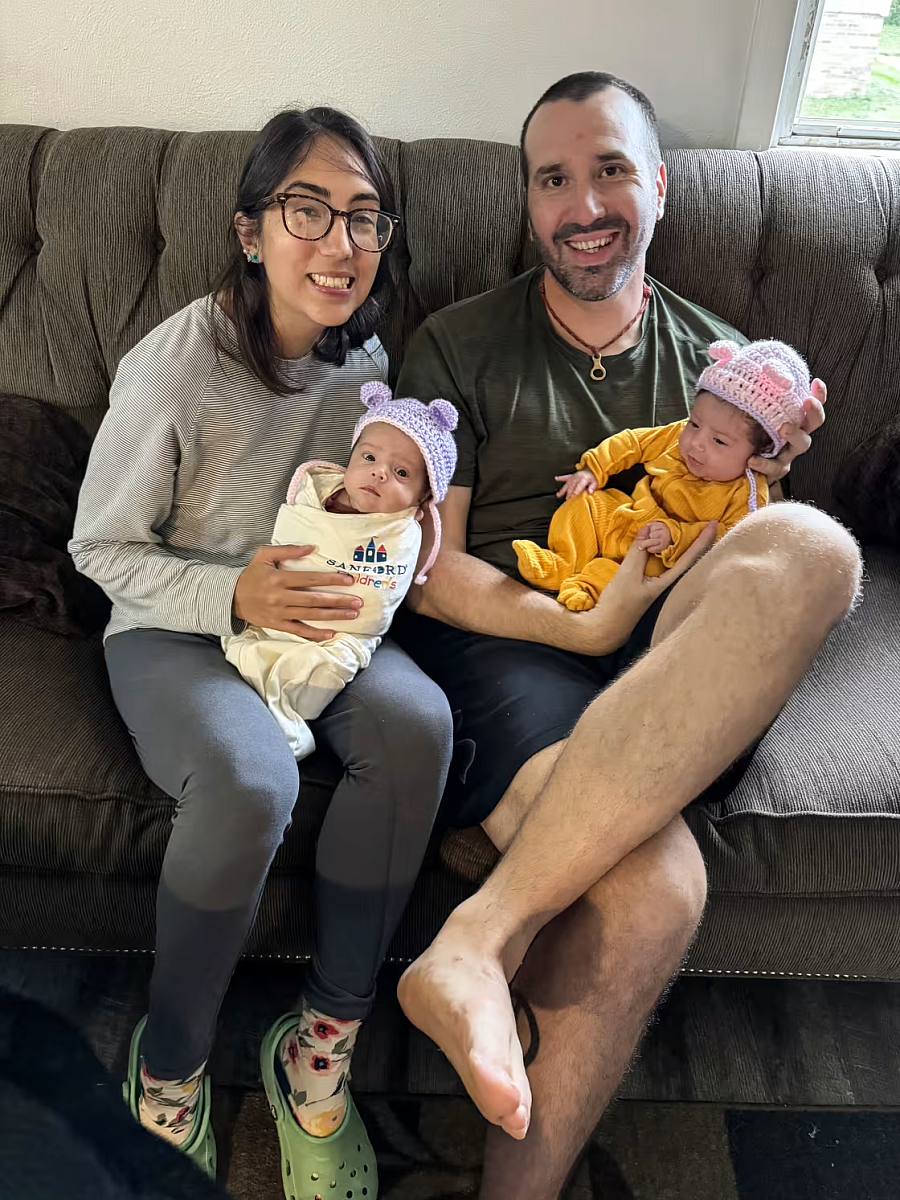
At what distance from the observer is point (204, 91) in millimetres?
1966

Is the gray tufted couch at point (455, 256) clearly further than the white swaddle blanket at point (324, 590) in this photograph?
Yes

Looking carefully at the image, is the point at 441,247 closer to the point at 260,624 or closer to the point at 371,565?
the point at 371,565

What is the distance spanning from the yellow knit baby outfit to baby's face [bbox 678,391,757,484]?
0.10 ft

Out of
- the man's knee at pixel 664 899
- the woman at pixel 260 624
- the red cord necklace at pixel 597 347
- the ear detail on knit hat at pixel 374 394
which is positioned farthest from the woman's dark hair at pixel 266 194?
the man's knee at pixel 664 899

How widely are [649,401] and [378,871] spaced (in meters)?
0.86

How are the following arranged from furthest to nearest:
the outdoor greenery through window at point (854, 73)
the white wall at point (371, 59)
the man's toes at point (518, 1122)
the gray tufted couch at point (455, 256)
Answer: the outdoor greenery through window at point (854, 73)
the white wall at point (371, 59)
the gray tufted couch at point (455, 256)
the man's toes at point (518, 1122)

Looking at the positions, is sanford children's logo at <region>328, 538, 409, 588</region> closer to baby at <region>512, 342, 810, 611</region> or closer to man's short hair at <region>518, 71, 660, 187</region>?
baby at <region>512, 342, 810, 611</region>

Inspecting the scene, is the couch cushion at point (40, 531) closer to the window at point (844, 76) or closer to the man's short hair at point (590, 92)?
the man's short hair at point (590, 92)

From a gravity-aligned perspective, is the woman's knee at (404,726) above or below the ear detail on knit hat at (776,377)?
below

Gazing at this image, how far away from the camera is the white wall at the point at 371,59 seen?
1882mm

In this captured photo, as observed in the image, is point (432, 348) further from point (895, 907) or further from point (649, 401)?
point (895, 907)

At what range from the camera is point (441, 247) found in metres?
1.70

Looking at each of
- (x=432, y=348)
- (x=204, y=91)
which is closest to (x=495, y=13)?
(x=204, y=91)

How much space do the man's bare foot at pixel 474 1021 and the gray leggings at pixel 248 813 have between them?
0.20 m
